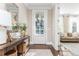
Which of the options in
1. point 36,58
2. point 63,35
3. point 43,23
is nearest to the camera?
point 36,58

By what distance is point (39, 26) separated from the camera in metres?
3.00

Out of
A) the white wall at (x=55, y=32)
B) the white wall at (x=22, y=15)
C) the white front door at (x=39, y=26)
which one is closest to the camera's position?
the white front door at (x=39, y=26)

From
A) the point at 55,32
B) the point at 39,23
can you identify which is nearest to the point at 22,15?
the point at 39,23

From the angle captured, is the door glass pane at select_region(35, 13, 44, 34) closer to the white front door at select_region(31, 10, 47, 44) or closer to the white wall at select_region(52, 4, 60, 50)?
the white front door at select_region(31, 10, 47, 44)

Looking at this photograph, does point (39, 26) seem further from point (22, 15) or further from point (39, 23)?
point (22, 15)

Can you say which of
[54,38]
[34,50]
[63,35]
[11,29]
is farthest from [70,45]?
[11,29]

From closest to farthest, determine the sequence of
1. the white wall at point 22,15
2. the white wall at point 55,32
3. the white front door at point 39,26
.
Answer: the white front door at point 39,26
the white wall at point 22,15
the white wall at point 55,32

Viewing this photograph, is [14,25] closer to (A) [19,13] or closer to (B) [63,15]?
(A) [19,13]

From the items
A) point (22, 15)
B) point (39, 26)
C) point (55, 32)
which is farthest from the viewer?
point (55, 32)

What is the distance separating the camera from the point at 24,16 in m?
3.18

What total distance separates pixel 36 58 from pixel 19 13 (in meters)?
1.66

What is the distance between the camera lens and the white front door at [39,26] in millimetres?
2979

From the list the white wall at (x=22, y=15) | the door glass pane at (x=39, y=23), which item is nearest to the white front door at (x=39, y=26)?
the door glass pane at (x=39, y=23)

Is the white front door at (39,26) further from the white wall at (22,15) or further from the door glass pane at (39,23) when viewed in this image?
the white wall at (22,15)
